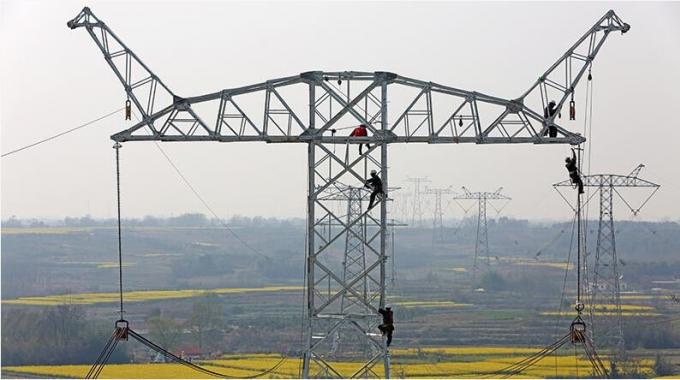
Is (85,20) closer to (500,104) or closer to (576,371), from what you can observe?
(500,104)

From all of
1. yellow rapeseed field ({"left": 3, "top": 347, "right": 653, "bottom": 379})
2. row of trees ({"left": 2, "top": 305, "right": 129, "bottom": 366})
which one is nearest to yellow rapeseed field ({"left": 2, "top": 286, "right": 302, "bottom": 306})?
row of trees ({"left": 2, "top": 305, "right": 129, "bottom": 366})

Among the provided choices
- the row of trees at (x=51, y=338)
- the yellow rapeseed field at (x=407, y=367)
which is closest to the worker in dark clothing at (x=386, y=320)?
the yellow rapeseed field at (x=407, y=367)

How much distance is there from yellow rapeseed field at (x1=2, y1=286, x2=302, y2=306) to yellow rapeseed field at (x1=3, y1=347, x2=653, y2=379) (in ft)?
86.2

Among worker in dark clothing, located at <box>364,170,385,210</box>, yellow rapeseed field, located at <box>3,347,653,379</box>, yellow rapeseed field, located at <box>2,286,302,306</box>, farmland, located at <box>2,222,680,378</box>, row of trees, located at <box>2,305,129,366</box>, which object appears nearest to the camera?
worker in dark clothing, located at <box>364,170,385,210</box>

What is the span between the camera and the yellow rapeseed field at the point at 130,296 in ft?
308

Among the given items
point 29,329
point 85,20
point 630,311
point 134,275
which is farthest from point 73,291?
point 85,20

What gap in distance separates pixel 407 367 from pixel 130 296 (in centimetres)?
5062

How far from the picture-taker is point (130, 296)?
352 feet

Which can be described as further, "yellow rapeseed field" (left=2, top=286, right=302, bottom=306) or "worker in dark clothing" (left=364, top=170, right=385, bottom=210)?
"yellow rapeseed field" (left=2, top=286, right=302, bottom=306)

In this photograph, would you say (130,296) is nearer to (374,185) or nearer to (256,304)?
(256,304)

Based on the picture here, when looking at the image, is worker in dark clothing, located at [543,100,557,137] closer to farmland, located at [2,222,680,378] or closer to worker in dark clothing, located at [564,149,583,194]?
worker in dark clothing, located at [564,149,583,194]

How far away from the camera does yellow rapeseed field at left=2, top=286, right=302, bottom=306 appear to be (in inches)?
3701

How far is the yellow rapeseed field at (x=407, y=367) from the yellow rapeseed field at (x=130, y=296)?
26259 millimetres

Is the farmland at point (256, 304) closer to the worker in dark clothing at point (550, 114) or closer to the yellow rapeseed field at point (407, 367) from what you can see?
the yellow rapeseed field at point (407, 367)
